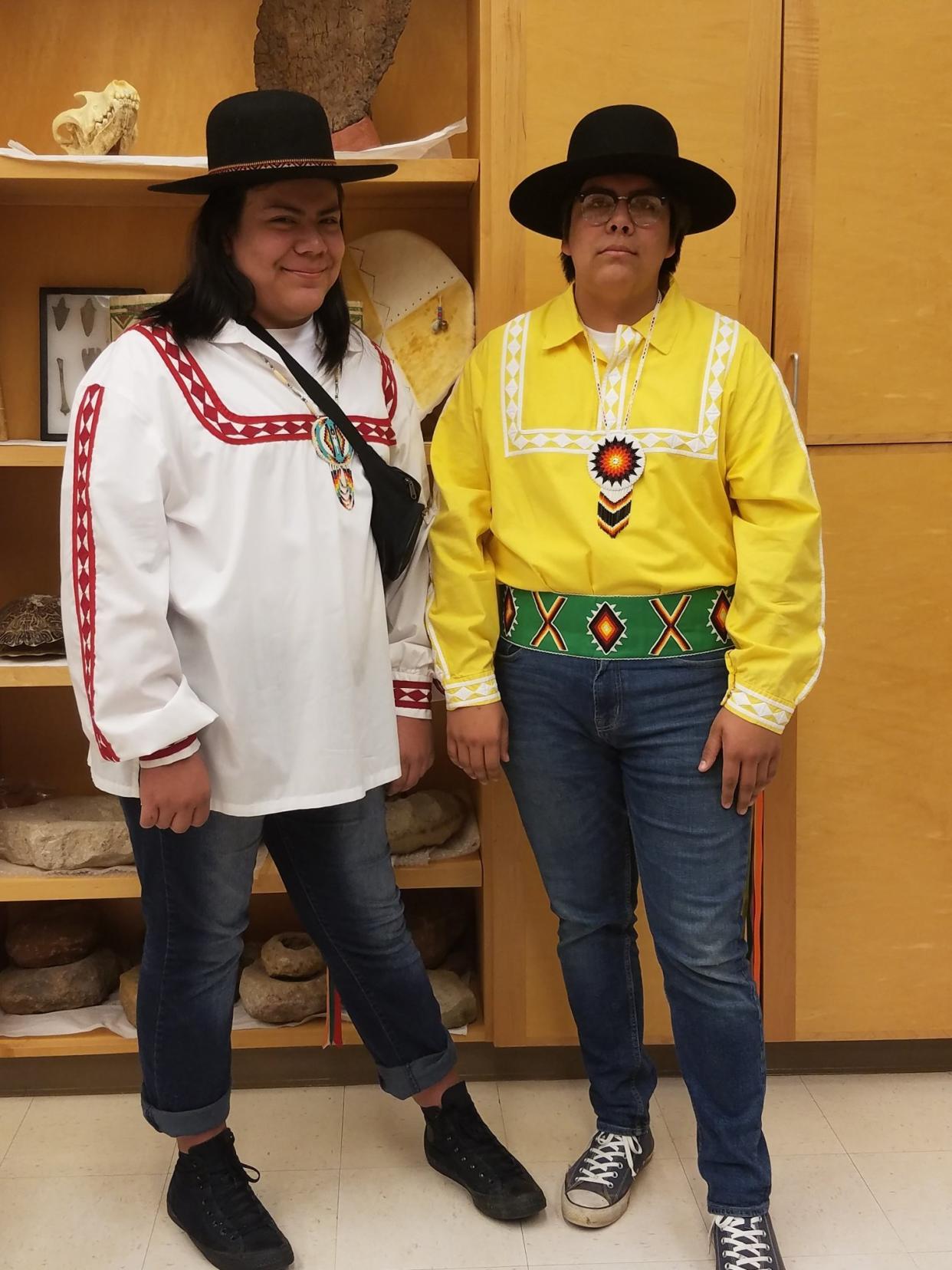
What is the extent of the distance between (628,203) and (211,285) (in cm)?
58

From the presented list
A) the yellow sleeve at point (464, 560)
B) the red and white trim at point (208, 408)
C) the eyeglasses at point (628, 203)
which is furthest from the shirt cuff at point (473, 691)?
the eyeglasses at point (628, 203)

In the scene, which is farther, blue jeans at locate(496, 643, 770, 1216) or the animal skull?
the animal skull

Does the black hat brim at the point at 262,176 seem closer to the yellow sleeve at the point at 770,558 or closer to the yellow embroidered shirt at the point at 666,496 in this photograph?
the yellow embroidered shirt at the point at 666,496

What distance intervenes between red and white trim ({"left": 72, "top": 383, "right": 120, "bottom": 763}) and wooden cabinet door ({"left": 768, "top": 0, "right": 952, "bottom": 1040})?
116 cm

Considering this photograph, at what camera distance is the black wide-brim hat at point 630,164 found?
4.97ft

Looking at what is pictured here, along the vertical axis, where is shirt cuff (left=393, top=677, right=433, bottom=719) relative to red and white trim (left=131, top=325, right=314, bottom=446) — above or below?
below

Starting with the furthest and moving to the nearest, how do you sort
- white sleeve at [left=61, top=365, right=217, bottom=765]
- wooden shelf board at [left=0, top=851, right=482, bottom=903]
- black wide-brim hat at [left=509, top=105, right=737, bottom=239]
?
wooden shelf board at [left=0, top=851, right=482, bottom=903] < black wide-brim hat at [left=509, top=105, right=737, bottom=239] < white sleeve at [left=61, top=365, right=217, bottom=765]

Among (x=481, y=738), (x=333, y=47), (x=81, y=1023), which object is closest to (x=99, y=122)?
(x=333, y=47)

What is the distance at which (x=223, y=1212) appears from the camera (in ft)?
Result: 5.56

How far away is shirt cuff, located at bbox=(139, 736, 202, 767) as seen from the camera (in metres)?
1.46

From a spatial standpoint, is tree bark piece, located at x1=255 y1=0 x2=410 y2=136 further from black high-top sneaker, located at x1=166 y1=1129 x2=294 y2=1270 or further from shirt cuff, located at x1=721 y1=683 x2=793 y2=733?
black high-top sneaker, located at x1=166 y1=1129 x2=294 y2=1270

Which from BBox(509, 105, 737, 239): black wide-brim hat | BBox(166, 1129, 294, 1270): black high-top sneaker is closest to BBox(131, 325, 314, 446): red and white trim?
BBox(509, 105, 737, 239): black wide-brim hat

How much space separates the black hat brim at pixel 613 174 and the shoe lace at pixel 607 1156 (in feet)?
4.67

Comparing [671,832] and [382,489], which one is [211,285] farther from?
[671,832]
